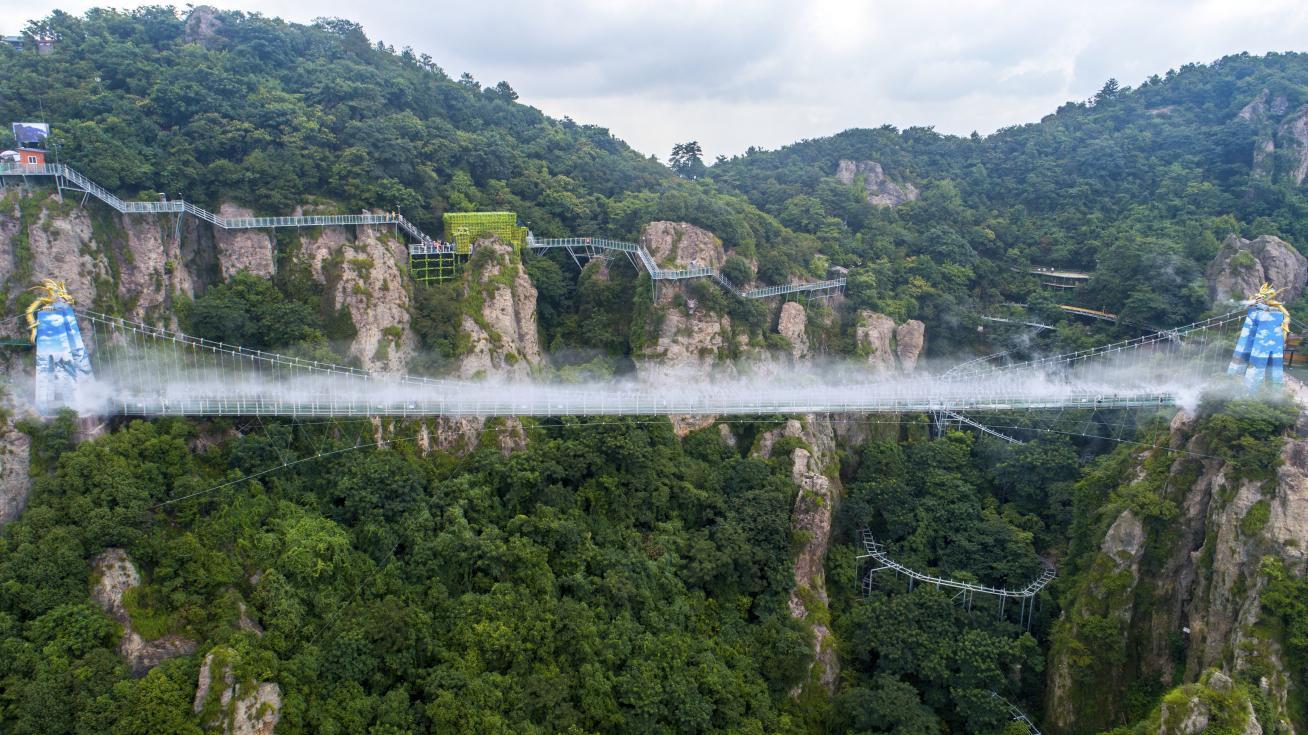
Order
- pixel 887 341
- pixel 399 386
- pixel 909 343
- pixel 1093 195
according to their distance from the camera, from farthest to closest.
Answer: pixel 1093 195
pixel 909 343
pixel 887 341
pixel 399 386

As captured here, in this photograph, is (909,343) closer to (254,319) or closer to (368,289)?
(368,289)

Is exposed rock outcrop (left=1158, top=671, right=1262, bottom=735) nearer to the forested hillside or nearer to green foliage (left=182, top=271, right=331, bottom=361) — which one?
the forested hillside

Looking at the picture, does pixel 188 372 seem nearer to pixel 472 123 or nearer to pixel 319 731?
pixel 319 731

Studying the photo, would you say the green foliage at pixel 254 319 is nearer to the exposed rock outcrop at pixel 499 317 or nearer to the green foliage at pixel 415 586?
the green foliage at pixel 415 586

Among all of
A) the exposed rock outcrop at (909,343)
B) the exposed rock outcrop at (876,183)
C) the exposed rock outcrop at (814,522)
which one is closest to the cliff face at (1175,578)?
the exposed rock outcrop at (814,522)

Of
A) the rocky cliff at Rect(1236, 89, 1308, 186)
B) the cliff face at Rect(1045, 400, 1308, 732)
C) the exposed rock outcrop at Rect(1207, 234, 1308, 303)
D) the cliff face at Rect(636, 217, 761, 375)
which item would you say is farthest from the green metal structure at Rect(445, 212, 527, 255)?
the rocky cliff at Rect(1236, 89, 1308, 186)

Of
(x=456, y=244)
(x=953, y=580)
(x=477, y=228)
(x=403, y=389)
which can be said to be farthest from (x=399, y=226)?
(x=953, y=580)
